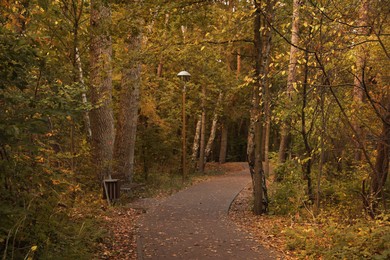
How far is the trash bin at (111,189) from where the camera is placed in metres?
11.8

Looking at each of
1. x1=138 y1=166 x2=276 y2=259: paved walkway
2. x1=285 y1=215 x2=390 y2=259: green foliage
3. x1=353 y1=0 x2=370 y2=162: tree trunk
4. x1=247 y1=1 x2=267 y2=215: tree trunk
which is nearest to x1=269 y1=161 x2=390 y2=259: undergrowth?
x1=285 y1=215 x2=390 y2=259: green foliage

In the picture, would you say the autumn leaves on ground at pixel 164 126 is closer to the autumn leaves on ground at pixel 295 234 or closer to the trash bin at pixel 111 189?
the autumn leaves on ground at pixel 295 234

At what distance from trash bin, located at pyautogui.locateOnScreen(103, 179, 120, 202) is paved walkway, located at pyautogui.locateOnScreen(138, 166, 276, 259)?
3.94ft

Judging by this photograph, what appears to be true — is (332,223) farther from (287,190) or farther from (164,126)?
(164,126)

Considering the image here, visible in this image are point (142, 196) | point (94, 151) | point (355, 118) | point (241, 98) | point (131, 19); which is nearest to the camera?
point (355, 118)

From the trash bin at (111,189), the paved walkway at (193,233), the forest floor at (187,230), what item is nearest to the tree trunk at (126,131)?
the forest floor at (187,230)

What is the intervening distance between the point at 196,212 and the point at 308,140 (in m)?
3.86

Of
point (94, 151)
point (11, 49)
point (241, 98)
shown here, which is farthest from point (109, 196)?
point (241, 98)

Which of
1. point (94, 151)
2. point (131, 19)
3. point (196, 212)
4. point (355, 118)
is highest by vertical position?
point (131, 19)

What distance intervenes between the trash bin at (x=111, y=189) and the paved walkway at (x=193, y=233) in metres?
1.20

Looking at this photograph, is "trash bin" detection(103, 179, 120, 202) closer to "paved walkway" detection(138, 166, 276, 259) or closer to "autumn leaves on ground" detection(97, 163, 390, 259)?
"autumn leaves on ground" detection(97, 163, 390, 259)

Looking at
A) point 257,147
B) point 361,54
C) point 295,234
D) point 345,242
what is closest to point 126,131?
point 257,147

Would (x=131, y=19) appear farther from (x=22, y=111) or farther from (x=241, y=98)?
(x=241, y=98)

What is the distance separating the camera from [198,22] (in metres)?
11.0
